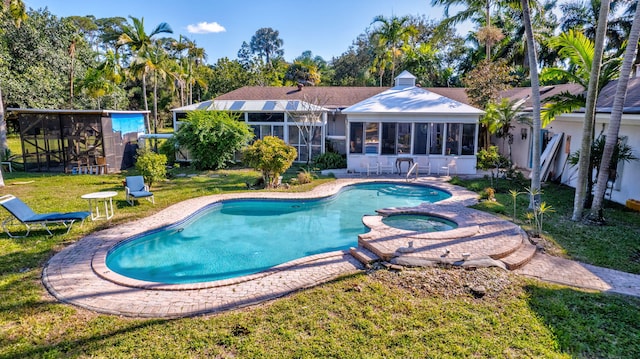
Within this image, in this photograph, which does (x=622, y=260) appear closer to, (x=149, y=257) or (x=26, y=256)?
(x=149, y=257)

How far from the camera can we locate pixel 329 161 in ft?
63.5

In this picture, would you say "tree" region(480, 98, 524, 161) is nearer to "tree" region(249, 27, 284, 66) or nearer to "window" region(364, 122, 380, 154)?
"window" region(364, 122, 380, 154)

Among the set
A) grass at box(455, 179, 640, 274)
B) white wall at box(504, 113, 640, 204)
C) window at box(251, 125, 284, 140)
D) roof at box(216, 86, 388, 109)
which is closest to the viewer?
grass at box(455, 179, 640, 274)

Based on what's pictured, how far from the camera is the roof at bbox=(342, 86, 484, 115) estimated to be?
17358 mm

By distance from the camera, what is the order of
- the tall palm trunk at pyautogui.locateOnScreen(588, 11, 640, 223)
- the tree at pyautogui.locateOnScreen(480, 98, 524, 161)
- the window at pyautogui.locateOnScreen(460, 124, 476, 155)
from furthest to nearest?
1. the window at pyautogui.locateOnScreen(460, 124, 476, 155)
2. the tree at pyautogui.locateOnScreen(480, 98, 524, 161)
3. the tall palm trunk at pyautogui.locateOnScreen(588, 11, 640, 223)

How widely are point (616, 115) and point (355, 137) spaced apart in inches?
415

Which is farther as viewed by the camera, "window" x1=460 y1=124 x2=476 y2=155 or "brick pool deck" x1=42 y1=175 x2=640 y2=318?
"window" x1=460 y1=124 x2=476 y2=155

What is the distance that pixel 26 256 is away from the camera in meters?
7.63

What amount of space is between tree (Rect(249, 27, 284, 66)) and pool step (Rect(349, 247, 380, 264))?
7911 centimetres

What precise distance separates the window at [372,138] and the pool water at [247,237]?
360cm

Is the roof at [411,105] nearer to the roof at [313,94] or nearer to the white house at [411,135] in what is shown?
the white house at [411,135]

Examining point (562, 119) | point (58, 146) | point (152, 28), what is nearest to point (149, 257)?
point (58, 146)

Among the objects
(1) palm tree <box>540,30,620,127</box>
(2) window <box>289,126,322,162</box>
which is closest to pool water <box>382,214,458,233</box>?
(1) palm tree <box>540,30,620,127</box>

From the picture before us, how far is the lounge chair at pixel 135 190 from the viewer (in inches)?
459
